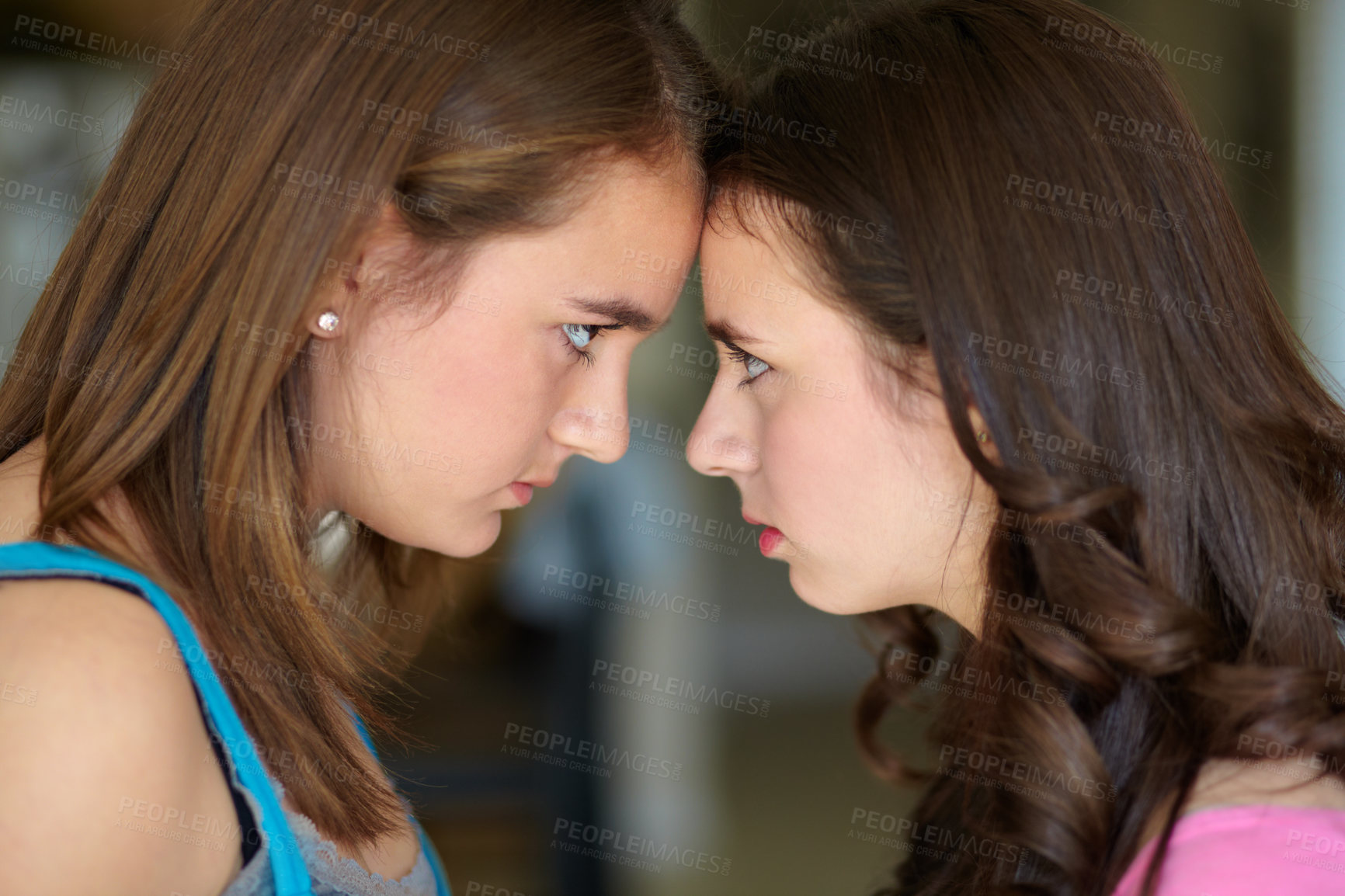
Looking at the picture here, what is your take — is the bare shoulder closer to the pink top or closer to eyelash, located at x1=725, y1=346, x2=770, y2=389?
eyelash, located at x1=725, y1=346, x2=770, y2=389

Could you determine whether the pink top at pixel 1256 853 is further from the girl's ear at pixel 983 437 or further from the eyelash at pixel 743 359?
the eyelash at pixel 743 359

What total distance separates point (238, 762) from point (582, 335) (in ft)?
1.92

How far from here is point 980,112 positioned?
105 cm

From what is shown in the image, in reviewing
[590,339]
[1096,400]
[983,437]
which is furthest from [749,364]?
[1096,400]

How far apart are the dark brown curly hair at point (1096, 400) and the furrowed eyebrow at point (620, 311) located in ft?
0.68

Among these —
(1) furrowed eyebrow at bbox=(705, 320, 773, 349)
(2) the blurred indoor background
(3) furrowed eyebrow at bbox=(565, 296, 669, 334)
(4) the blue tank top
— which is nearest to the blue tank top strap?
(4) the blue tank top

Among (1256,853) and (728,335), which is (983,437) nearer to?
(728,335)

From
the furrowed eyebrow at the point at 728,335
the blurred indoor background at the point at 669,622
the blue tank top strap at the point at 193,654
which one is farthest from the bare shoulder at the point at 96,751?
the blurred indoor background at the point at 669,622

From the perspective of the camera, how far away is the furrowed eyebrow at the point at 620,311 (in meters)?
1.10

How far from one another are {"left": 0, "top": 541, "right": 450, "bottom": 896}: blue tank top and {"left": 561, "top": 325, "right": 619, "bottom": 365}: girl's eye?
510mm

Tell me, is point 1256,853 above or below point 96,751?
below

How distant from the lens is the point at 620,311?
113cm

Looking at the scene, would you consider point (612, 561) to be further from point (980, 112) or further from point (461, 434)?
point (980, 112)

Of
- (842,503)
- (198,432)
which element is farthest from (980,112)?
(198,432)
